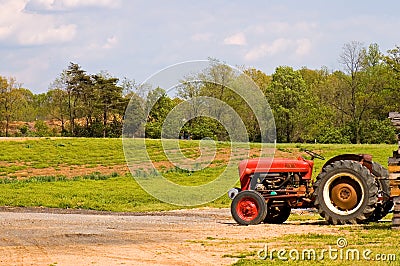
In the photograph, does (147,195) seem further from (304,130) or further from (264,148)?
(304,130)

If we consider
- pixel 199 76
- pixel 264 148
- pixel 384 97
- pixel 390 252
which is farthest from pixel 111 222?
pixel 384 97

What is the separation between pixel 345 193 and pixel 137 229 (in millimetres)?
5269

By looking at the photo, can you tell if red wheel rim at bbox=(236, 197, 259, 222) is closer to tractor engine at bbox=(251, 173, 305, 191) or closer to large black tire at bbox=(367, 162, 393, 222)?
tractor engine at bbox=(251, 173, 305, 191)

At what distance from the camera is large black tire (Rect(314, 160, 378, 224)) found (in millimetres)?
17016

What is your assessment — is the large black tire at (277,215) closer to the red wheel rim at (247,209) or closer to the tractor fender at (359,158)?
the red wheel rim at (247,209)

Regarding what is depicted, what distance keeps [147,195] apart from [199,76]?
11.6m

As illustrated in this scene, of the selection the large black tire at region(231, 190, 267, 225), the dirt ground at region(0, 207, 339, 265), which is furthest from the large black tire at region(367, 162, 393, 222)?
the large black tire at region(231, 190, 267, 225)

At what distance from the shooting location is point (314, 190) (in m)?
17.9

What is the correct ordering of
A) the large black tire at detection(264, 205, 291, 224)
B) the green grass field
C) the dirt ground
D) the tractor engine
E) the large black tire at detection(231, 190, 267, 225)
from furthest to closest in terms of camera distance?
the green grass field, the large black tire at detection(264, 205, 291, 224), the tractor engine, the large black tire at detection(231, 190, 267, 225), the dirt ground

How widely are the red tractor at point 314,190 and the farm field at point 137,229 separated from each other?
0.53 metres

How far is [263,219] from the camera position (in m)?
18.3
